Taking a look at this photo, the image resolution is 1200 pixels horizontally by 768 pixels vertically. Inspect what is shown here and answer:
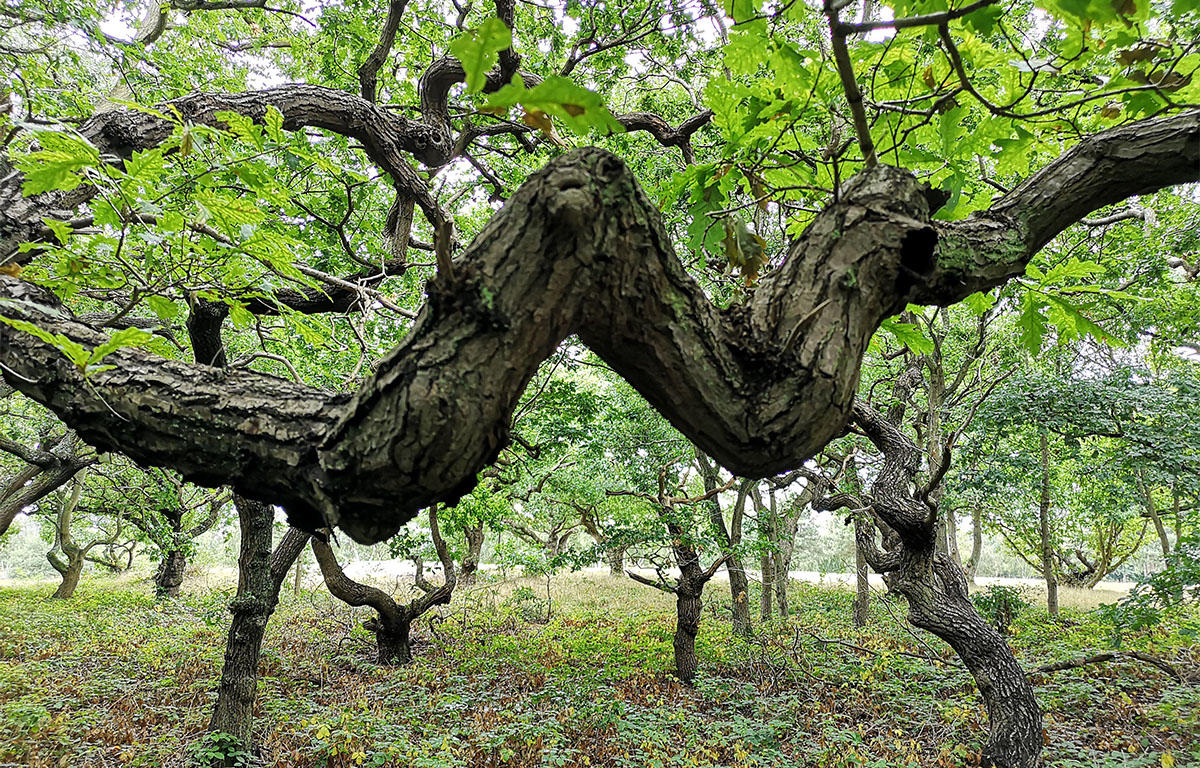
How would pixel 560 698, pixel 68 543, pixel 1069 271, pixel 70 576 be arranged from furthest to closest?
pixel 70 576 < pixel 68 543 < pixel 560 698 < pixel 1069 271

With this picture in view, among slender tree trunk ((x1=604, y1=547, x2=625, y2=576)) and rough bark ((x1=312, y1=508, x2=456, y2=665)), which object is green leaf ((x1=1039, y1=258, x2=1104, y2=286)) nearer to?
slender tree trunk ((x1=604, y1=547, x2=625, y2=576))

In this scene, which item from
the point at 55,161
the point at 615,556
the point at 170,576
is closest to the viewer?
the point at 55,161

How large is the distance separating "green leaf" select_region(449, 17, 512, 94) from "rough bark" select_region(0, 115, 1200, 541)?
20 centimetres

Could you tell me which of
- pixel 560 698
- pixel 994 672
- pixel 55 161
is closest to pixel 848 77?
pixel 55 161

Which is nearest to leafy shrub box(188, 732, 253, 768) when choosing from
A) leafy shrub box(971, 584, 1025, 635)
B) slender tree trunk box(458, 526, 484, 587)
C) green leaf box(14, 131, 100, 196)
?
slender tree trunk box(458, 526, 484, 587)

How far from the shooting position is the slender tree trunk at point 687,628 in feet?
23.1

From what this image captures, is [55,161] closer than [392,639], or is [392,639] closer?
[55,161]

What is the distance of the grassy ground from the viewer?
4.64 meters

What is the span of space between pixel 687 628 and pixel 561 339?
279 inches

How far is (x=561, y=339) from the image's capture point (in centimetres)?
95

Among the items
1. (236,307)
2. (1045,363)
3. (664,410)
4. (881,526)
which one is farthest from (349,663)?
(1045,363)

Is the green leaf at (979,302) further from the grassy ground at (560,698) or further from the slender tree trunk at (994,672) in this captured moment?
the grassy ground at (560,698)

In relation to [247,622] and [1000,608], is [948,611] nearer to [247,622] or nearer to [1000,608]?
[247,622]

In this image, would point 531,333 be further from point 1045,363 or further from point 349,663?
point 1045,363
